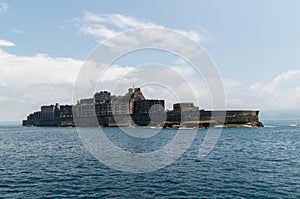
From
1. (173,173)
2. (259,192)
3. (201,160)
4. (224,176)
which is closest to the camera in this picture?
(259,192)

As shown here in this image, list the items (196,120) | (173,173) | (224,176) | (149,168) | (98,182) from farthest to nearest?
(196,120) → (149,168) → (173,173) → (224,176) → (98,182)

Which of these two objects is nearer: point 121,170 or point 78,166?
point 121,170

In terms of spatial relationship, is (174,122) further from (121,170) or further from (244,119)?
(121,170)

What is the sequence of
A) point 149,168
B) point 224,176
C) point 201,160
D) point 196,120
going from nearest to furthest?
point 224,176 < point 149,168 < point 201,160 < point 196,120

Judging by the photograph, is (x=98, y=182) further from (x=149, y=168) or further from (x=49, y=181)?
(x=149, y=168)

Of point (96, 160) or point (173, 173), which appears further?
point (96, 160)

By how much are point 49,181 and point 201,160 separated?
2850 centimetres

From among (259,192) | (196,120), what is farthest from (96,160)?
(196,120)

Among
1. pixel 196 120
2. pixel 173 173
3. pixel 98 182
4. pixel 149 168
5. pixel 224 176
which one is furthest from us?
pixel 196 120

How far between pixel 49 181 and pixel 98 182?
262 inches

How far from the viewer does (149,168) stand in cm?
4509

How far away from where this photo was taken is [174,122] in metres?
182

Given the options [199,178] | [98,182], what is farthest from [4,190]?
[199,178]

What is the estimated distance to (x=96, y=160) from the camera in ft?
175
